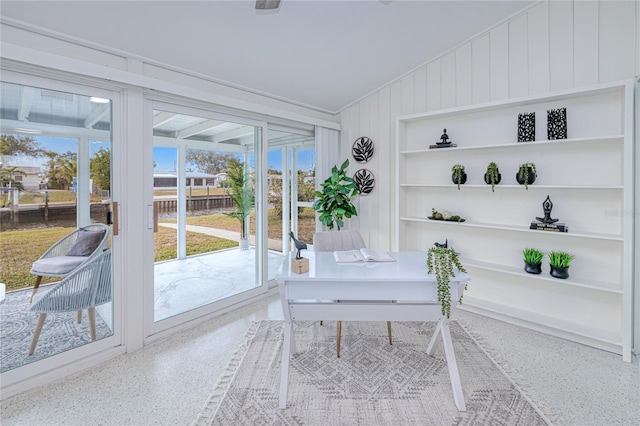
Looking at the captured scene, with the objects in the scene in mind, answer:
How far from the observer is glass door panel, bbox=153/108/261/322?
2.87 metres

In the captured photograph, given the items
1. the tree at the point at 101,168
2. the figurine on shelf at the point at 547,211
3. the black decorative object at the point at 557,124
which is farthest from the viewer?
the figurine on shelf at the point at 547,211

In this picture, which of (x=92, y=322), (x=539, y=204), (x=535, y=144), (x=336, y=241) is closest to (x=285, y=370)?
(x=336, y=241)

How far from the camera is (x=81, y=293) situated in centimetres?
231

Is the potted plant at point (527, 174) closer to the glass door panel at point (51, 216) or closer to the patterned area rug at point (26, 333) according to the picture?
the glass door panel at point (51, 216)

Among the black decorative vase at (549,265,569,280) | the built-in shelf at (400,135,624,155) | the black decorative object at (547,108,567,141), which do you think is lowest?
the black decorative vase at (549,265,569,280)

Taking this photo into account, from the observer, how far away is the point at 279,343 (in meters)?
2.59

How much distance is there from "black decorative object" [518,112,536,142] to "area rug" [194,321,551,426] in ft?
6.27

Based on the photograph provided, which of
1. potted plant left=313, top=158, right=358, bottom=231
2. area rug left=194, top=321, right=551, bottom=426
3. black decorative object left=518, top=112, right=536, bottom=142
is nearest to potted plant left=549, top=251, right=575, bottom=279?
area rug left=194, top=321, right=551, bottom=426

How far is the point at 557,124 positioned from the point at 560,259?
120 cm

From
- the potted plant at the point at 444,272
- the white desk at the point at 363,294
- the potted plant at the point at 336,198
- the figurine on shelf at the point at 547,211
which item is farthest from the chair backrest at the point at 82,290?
the figurine on shelf at the point at 547,211

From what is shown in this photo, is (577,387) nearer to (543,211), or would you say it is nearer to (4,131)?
(543,211)

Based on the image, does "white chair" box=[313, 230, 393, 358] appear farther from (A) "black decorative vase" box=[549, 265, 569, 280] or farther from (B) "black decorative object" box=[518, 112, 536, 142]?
(B) "black decorative object" box=[518, 112, 536, 142]

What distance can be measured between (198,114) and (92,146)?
947 millimetres

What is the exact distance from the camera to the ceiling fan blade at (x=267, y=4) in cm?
167
